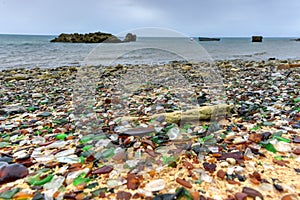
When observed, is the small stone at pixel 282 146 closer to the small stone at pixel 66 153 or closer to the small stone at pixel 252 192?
the small stone at pixel 252 192

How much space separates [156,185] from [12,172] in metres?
1.20

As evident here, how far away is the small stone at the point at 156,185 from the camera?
1528 mm

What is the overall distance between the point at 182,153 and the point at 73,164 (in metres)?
1.01

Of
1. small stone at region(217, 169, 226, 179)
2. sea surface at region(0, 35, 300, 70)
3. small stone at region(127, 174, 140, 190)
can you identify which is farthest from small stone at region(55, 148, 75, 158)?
sea surface at region(0, 35, 300, 70)

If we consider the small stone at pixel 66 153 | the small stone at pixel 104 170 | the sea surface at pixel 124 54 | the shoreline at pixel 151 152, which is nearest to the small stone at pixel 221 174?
the shoreline at pixel 151 152

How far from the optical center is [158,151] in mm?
2105

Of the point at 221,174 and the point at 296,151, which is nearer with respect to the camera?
the point at 221,174

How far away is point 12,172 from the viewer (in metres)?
1.76

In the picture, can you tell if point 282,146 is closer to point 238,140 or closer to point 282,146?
point 282,146

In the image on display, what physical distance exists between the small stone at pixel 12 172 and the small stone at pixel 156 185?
3.43 ft

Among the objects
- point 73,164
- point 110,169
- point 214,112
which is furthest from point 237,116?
point 73,164

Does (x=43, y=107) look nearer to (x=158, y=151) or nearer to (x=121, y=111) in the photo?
(x=121, y=111)

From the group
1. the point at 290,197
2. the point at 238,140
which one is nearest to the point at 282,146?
the point at 238,140

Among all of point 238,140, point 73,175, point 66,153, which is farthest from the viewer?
point 238,140
